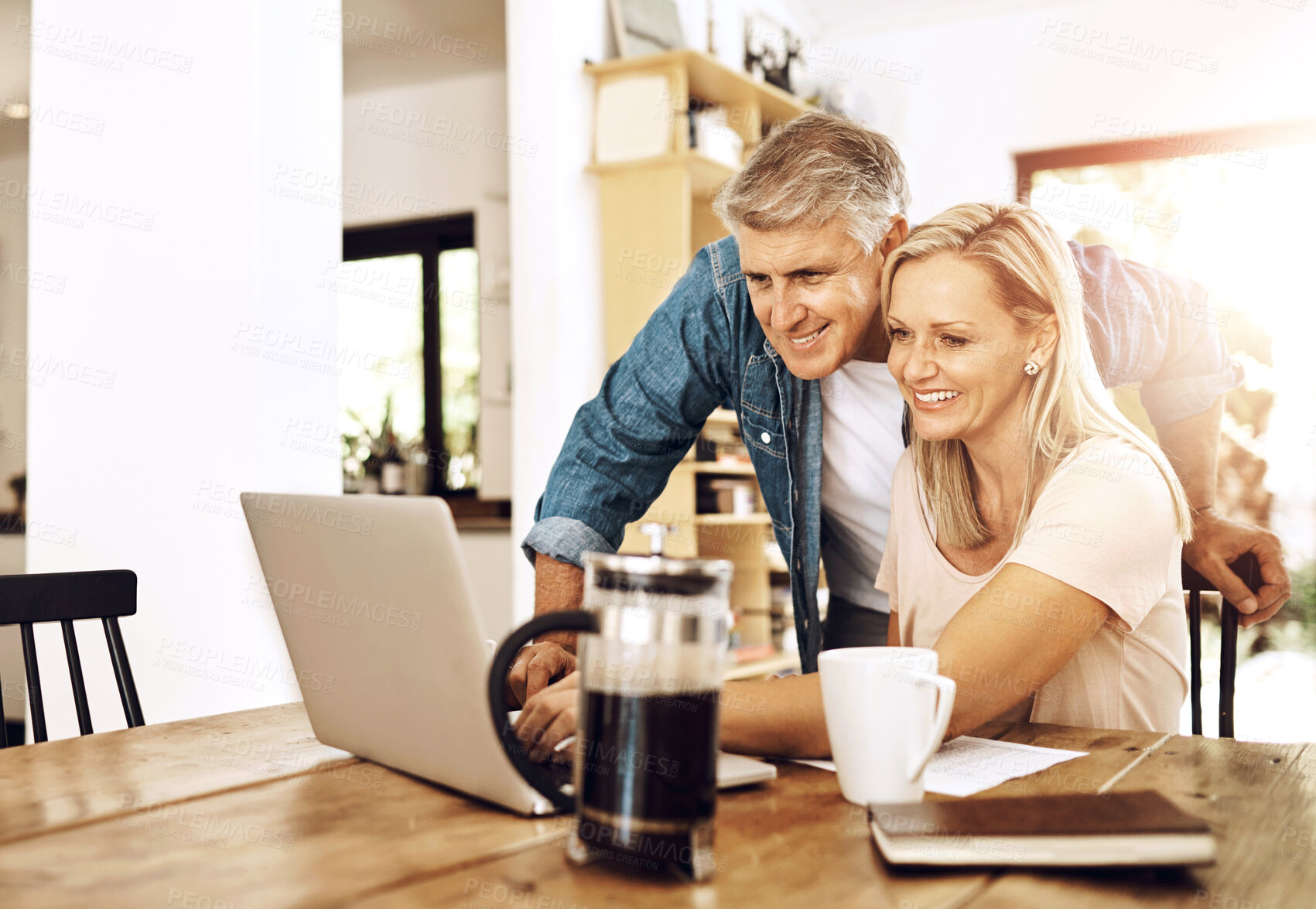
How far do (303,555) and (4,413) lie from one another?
15.5ft

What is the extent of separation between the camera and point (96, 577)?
52.2 inches

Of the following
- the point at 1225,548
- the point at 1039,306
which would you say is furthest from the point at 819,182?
the point at 1225,548

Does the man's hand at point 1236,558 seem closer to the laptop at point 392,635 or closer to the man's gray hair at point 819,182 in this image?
the man's gray hair at point 819,182

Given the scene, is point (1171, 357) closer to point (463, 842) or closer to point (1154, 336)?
point (1154, 336)

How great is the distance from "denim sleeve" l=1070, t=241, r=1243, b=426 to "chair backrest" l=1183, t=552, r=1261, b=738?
27cm

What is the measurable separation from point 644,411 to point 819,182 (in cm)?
50

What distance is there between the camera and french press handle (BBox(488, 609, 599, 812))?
24.5 inches

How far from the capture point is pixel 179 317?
2.29 m

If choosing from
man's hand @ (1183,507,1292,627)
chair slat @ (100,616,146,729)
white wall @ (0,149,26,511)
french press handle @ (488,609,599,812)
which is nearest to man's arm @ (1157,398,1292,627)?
man's hand @ (1183,507,1292,627)

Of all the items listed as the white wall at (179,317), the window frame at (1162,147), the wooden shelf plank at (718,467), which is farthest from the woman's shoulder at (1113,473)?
the window frame at (1162,147)

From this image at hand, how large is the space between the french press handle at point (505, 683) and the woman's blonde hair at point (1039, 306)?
2.31 ft

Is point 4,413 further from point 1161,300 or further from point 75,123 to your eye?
point 1161,300

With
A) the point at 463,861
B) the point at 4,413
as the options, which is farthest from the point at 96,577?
the point at 4,413

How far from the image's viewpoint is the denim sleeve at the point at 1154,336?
152 centimetres
